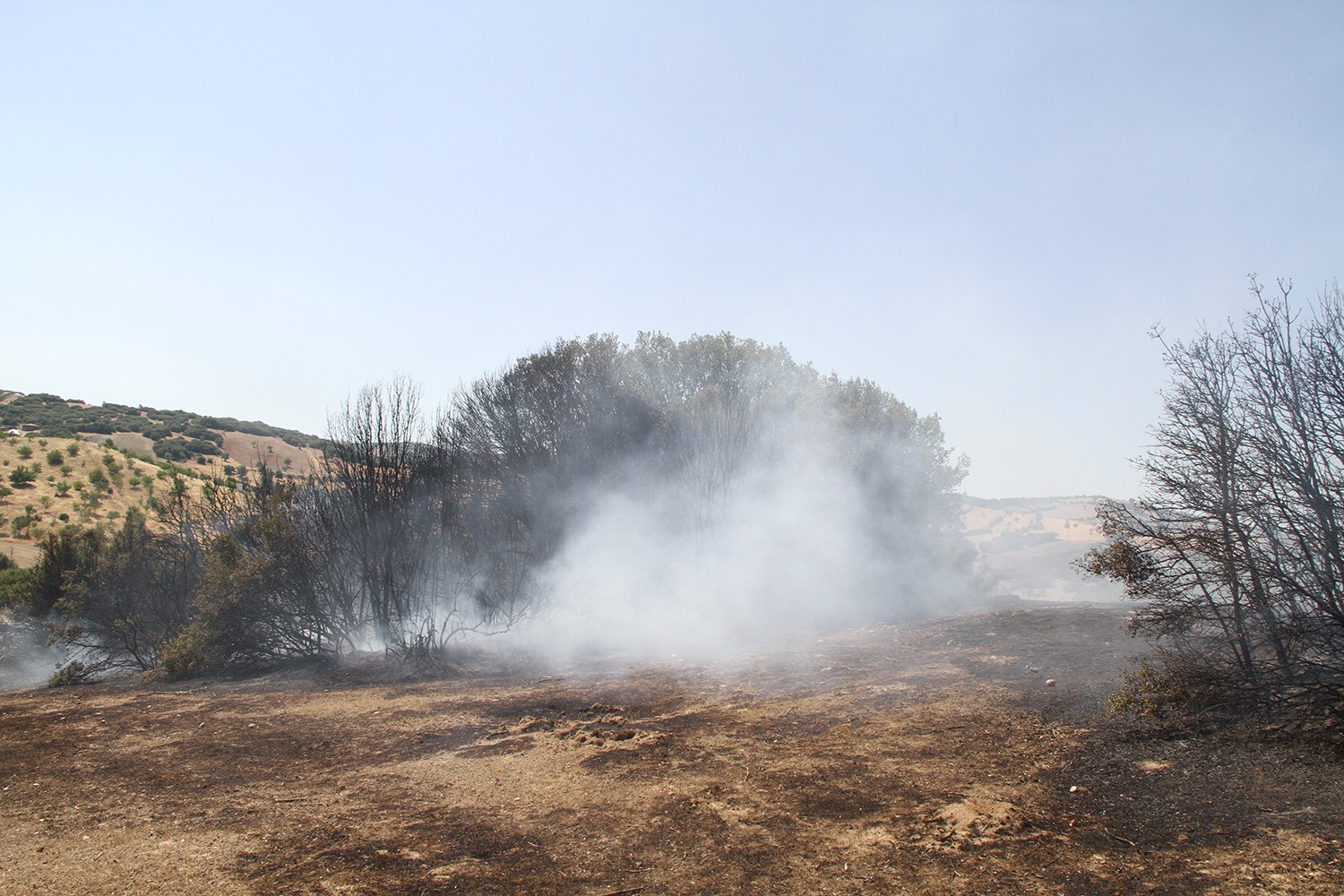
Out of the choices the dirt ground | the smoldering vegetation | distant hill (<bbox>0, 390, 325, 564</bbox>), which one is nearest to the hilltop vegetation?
distant hill (<bbox>0, 390, 325, 564</bbox>)

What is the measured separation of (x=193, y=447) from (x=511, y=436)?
1666 inches

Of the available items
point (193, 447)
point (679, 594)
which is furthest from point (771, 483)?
point (193, 447)

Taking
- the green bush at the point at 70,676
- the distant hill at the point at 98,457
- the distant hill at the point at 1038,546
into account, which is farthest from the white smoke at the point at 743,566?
the green bush at the point at 70,676

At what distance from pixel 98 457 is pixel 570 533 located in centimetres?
3437

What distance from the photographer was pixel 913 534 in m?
29.3

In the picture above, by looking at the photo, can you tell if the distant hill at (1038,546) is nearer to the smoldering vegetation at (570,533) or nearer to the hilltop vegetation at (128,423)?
the smoldering vegetation at (570,533)

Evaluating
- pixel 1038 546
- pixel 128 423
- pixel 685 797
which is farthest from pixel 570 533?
pixel 128 423

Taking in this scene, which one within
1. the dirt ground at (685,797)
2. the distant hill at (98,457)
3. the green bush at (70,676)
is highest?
the distant hill at (98,457)

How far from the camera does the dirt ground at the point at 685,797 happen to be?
482 centimetres

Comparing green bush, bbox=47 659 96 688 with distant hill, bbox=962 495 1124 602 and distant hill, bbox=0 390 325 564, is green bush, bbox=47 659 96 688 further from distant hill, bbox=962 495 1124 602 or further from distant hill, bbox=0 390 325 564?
distant hill, bbox=962 495 1124 602

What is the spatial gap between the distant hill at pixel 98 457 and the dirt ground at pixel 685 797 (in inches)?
413

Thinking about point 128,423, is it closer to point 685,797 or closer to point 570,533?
point 570,533

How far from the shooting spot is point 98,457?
39938mm

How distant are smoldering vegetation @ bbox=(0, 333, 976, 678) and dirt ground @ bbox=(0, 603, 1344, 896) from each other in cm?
530
